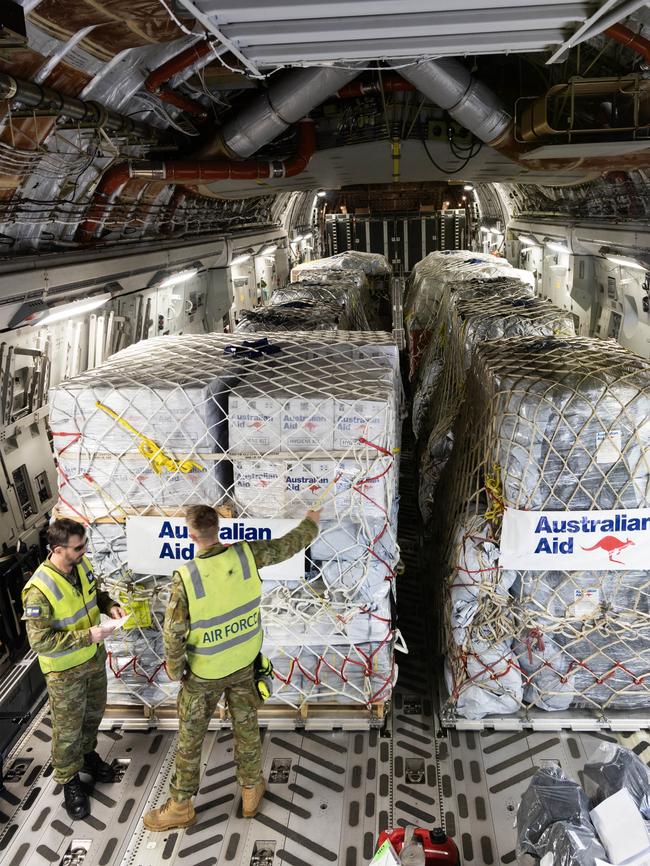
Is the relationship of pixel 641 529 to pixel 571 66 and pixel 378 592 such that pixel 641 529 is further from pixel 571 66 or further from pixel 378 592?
pixel 571 66

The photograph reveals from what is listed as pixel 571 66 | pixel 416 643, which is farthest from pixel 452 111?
pixel 416 643

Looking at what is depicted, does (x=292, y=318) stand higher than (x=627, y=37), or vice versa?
(x=627, y=37)

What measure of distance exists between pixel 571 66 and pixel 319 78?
2.90 metres

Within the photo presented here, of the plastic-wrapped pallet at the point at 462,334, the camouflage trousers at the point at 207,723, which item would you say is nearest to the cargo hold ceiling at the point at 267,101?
the plastic-wrapped pallet at the point at 462,334

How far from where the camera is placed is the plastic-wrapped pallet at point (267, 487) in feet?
13.5

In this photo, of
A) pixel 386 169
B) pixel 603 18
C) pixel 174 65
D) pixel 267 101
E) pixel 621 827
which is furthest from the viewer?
pixel 386 169

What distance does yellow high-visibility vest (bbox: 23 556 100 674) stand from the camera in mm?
3693

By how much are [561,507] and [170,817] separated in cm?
286

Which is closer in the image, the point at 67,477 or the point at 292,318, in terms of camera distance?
the point at 67,477

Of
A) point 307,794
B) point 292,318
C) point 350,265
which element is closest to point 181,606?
point 307,794

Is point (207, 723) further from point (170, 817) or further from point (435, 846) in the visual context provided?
point (435, 846)

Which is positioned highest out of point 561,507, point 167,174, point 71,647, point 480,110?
point 480,110

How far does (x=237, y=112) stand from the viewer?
28.5 ft

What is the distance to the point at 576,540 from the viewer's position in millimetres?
4141
